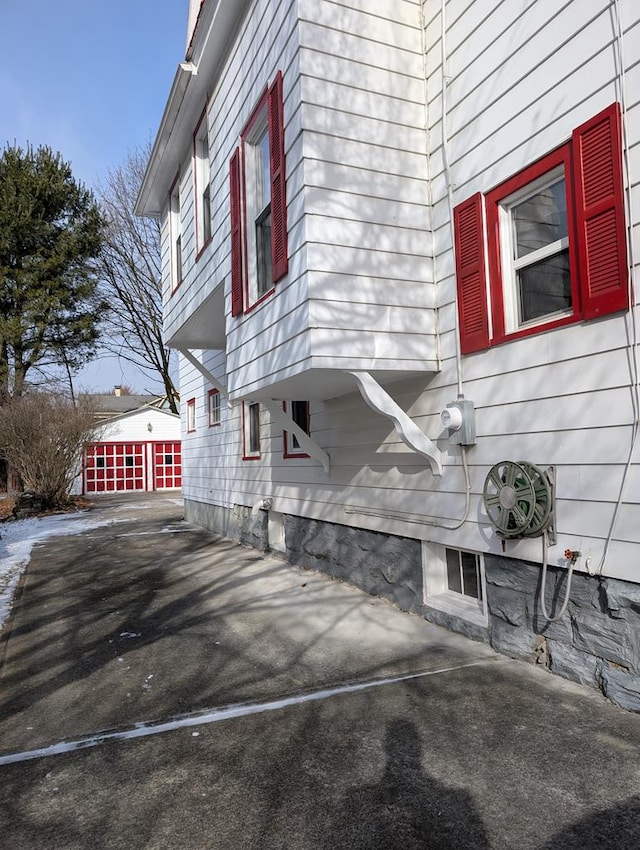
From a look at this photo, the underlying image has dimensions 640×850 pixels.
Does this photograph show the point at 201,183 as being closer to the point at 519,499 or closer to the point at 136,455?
the point at 519,499

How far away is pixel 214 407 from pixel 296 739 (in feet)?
29.4

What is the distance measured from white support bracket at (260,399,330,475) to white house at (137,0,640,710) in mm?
26

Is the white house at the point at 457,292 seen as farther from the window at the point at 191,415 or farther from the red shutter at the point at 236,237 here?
the window at the point at 191,415

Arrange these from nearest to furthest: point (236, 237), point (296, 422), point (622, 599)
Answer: point (622, 599)
point (236, 237)
point (296, 422)

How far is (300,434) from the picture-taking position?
21.4ft

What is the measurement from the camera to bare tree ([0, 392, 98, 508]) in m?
15.5

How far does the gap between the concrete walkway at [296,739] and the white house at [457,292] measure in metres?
0.60

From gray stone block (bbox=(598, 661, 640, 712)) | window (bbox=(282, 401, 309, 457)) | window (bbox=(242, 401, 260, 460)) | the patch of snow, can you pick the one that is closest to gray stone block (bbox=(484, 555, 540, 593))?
gray stone block (bbox=(598, 661, 640, 712))

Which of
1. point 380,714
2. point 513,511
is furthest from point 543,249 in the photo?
point 380,714

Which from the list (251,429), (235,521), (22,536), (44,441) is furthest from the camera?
(44,441)

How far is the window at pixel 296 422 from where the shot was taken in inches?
291

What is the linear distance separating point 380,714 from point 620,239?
299 cm

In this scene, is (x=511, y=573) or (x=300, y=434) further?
(x=300, y=434)

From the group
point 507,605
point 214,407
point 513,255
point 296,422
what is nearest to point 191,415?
point 214,407
